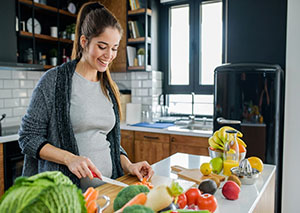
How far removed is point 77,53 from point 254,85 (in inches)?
55.2

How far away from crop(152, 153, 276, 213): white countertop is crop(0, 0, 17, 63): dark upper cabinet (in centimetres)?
208

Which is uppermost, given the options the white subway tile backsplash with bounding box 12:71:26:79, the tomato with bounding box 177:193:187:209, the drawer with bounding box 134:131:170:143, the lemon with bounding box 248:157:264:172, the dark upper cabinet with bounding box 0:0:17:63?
the dark upper cabinet with bounding box 0:0:17:63

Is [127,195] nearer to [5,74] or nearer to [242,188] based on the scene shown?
[242,188]

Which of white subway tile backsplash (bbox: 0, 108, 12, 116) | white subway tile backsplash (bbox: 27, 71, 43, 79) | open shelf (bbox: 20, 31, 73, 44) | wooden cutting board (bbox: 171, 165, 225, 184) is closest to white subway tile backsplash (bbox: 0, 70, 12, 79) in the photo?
white subway tile backsplash (bbox: 27, 71, 43, 79)

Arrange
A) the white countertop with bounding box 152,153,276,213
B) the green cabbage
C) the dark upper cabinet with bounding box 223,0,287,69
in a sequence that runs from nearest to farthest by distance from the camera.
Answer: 1. the green cabbage
2. the white countertop with bounding box 152,153,276,213
3. the dark upper cabinet with bounding box 223,0,287,69

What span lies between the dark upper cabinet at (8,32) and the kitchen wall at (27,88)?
396mm

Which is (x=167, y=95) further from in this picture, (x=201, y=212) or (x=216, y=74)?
(x=201, y=212)

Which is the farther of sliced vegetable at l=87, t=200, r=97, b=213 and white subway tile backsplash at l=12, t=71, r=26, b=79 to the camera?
white subway tile backsplash at l=12, t=71, r=26, b=79

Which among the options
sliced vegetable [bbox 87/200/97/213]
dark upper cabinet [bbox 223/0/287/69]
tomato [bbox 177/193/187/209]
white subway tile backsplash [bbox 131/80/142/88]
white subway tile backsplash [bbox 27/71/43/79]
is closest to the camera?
sliced vegetable [bbox 87/200/97/213]

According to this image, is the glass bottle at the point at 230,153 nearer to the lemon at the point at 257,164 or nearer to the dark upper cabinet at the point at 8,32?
the lemon at the point at 257,164

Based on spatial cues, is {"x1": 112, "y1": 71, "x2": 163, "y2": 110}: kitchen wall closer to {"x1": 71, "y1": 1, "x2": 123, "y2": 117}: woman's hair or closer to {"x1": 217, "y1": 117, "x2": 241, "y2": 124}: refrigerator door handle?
{"x1": 217, "y1": 117, "x2": 241, "y2": 124}: refrigerator door handle

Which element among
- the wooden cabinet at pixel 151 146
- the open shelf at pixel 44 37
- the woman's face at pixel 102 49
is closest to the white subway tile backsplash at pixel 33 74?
the open shelf at pixel 44 37

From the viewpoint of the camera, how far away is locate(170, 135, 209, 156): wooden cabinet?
9.57ft

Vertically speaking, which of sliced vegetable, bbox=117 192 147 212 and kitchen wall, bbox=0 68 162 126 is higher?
kitchen wall, bbox=0 68 162 126
